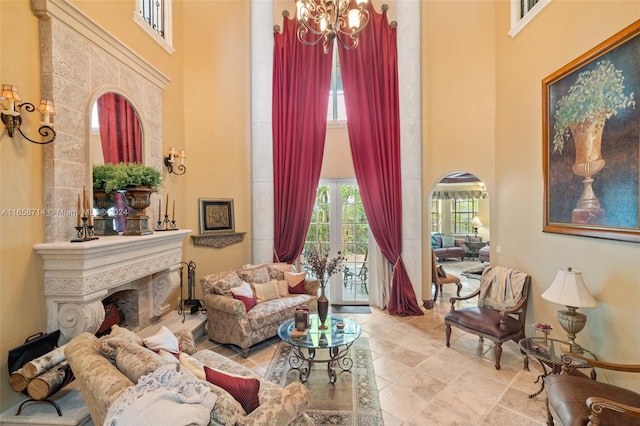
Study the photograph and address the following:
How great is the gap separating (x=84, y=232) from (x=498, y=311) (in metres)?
4.70

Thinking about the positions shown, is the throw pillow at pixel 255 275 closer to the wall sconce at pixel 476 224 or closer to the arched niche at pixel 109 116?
the arched niche at pixel 109 116

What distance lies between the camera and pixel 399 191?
16.3 ft

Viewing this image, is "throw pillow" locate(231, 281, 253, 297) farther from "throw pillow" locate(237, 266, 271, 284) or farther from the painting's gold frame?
the painting's gold frame

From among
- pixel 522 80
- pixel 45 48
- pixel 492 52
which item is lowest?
pixel 45 48

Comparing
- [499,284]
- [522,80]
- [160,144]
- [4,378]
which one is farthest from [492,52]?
[4,378]

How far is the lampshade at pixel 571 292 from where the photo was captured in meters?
2.53

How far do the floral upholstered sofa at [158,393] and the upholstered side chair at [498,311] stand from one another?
2.49m

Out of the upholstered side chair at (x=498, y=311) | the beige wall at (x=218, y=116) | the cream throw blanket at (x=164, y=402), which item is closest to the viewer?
the cream throw blanket at (x=164, y=402)

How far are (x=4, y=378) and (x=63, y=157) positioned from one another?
1.77m

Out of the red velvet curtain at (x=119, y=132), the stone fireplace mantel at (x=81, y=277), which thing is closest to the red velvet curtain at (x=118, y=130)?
the red velvet curtain at (x=119, y=132)

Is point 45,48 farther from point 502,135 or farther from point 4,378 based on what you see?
point 502,135

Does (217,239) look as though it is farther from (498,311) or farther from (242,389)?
(498,311)

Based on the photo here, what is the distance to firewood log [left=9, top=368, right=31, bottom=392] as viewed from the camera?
79.5 inches

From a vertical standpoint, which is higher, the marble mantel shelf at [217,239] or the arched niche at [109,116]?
the arched niche at [109,116]
